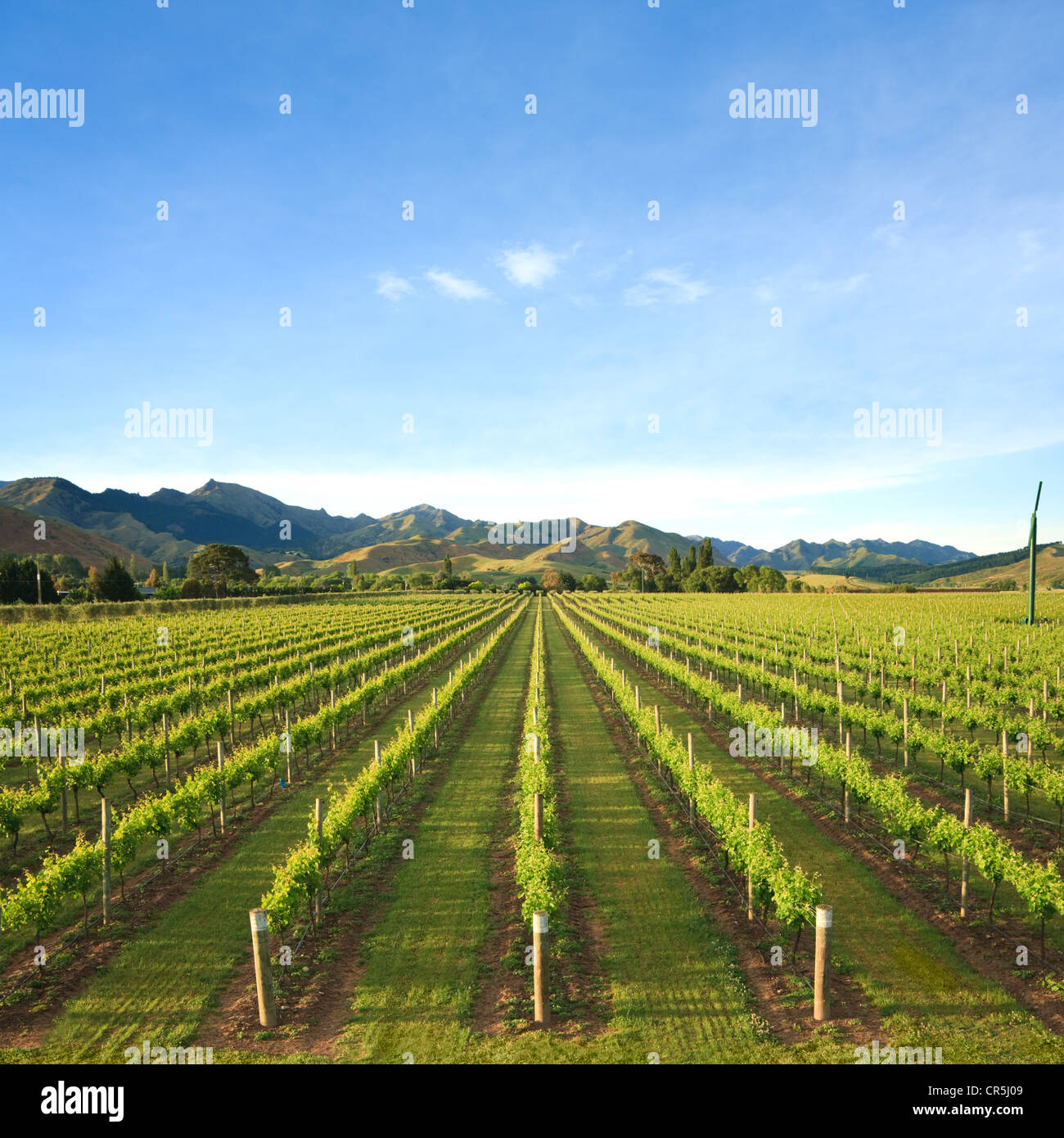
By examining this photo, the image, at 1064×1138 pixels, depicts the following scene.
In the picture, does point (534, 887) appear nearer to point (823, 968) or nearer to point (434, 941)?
point (434, 941)

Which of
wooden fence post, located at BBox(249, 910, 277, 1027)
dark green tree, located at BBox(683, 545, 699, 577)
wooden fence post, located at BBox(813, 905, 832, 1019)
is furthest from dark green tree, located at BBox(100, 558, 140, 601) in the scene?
dark green tree, located at BBox(683, 545, 699, 577)

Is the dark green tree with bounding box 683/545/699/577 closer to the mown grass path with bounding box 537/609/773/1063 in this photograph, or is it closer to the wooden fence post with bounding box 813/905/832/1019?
the mown grass path with bounding box 537/609/773/1063

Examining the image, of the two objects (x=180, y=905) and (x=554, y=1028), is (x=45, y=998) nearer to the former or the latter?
(x=180, y=905)

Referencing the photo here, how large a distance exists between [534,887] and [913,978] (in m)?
5.32

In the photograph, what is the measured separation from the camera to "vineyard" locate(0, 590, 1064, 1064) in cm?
785

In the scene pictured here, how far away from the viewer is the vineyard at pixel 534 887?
7.85 meters

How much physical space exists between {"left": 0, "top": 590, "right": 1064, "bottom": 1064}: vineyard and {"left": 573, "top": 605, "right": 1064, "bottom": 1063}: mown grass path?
0.04m

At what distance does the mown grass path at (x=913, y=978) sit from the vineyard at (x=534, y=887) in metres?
0.04

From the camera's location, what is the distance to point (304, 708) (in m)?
28.0

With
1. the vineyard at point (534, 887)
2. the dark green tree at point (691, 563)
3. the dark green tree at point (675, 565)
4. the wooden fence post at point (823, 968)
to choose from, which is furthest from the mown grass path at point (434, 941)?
the dark green tree at point (675, 565)

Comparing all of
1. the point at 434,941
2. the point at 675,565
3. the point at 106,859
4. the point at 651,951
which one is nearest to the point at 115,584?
the point at 106,859

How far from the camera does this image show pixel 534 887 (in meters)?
9.40

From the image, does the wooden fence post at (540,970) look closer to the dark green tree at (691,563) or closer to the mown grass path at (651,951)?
the mown grass path at (651,951)

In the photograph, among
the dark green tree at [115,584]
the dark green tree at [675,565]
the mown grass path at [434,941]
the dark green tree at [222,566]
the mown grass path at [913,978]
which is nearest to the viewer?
the mown grass path at [913,978]
